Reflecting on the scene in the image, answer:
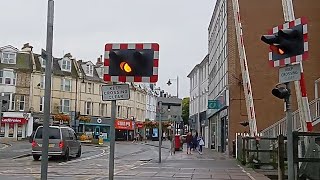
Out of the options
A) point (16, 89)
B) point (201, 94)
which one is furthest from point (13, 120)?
point (201, 94)

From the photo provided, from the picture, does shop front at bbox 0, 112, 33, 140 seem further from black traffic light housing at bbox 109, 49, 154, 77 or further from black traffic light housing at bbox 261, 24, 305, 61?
black traffic light housing at bbox 261, 24, 305, 61

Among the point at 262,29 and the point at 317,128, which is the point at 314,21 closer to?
the point at 262,29

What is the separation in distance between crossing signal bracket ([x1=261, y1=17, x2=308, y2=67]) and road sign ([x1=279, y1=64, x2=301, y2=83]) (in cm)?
13

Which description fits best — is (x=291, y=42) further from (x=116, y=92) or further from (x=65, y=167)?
(x=65, y=167)

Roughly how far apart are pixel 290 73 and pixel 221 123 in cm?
3164

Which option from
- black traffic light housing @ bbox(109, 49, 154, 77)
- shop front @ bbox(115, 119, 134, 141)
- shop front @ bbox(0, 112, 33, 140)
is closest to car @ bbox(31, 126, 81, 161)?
black traffic light housing @ bbox(109, 49, 154, 77)

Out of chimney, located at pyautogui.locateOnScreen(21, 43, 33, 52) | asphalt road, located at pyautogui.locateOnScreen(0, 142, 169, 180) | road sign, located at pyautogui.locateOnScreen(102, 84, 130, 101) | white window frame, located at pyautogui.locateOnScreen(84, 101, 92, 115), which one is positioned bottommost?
A: asphalt road, located at pyautogui.locateOnScreen(0, 142, 169, 180)

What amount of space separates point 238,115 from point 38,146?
556 inches

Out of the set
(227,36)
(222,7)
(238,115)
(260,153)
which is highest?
(222,7)

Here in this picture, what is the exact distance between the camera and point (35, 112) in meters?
67.7

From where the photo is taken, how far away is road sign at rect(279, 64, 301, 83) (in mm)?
8899

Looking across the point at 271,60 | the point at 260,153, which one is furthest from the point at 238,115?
the point at 271,60

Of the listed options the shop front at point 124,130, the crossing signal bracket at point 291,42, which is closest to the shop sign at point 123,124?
the shop front at point 124,130

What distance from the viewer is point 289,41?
890 cm
